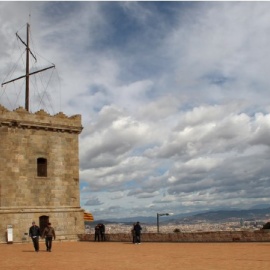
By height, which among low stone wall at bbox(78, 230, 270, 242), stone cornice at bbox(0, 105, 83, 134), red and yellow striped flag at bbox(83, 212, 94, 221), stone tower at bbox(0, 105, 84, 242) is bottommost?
low stone wall at bbox(78, 230, 270, 242)

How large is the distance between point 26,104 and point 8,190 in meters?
6.88

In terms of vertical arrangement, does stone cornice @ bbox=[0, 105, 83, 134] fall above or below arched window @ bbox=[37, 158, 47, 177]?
above

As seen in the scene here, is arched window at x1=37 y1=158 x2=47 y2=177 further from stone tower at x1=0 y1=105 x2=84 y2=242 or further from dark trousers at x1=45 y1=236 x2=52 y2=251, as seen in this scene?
dark trousers at x1=45 y1=236 x2=52 y2=251

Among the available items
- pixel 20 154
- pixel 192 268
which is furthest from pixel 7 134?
pixel 192 268

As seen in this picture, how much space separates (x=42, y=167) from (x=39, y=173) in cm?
46

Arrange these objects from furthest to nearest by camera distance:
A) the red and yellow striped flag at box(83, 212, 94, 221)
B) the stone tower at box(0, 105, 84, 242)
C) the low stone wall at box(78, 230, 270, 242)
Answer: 1. the red and yellow striped flag at box(83, 212, 94, 221)
2. the stone tower at box(0, 105, 84, 242)
3. the low stone wall at box(78, 230, 270, 242)

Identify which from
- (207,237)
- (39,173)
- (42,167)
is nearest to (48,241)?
(207,237)

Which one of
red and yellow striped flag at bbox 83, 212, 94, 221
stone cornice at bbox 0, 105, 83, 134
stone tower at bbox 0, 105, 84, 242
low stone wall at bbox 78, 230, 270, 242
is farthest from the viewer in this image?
red and yellow striped flag at bbox 83, 212, 94, 221

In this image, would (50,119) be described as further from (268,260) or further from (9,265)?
(268,260)

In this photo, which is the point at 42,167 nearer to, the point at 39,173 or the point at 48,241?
the point at 39,173

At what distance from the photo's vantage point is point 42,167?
31516 millimetres

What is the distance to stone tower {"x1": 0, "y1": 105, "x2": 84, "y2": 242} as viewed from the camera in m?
29.8

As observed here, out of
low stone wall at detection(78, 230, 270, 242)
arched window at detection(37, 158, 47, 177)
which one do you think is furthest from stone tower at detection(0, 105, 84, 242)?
low stone wall at detection(78, 230, 270, 242)

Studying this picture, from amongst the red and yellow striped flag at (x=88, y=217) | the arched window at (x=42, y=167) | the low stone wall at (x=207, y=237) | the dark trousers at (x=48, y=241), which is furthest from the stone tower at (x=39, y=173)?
the dark trousers at (x=48, y=241)
